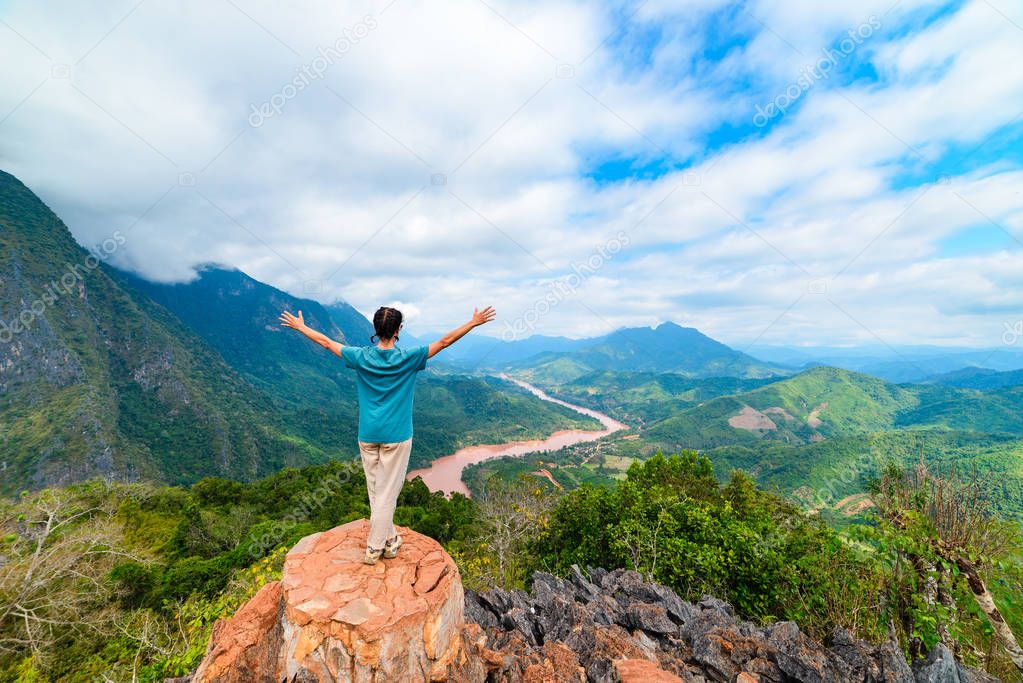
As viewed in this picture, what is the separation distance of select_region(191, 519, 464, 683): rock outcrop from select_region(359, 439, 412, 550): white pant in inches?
23.1

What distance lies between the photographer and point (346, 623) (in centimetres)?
430

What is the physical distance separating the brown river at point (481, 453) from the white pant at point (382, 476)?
253 ft

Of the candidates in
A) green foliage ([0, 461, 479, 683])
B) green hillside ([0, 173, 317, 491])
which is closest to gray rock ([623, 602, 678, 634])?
green foliage ([0, 461, 479, 683])

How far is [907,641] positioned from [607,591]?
6.16 m

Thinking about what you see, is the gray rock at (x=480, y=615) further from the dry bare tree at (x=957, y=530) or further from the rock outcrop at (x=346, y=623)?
the dry bare tree at (x=957, y=530)

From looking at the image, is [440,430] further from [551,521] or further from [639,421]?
[551,521]

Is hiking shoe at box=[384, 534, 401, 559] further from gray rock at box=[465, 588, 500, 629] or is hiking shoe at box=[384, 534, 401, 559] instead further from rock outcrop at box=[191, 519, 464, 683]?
gray rock at box=[465, 588, 500, 629]

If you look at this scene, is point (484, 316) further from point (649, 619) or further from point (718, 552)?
point (718, 552)

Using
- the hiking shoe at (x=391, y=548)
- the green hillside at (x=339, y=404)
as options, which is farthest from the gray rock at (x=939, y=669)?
the green hillside at (x=339, y=404)

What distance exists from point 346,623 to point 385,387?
8.72ft

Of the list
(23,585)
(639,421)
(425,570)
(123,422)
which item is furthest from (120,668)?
(639,421)

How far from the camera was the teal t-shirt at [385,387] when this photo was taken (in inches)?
178

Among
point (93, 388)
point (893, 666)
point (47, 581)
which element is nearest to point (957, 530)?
point (893, 666)

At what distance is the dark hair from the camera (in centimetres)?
446
